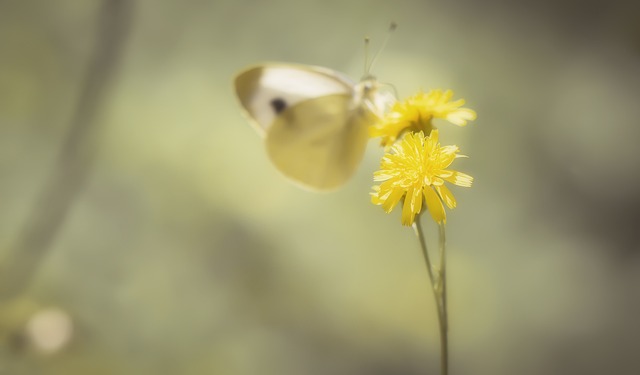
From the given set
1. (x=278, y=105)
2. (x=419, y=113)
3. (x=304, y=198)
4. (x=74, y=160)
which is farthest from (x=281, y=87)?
(x=74, y=160)

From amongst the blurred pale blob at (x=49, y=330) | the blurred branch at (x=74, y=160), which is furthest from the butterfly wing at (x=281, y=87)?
the blurred pale blob at (x=49, y=330)

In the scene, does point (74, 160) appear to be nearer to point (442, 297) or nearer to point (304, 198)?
point (304, 198)

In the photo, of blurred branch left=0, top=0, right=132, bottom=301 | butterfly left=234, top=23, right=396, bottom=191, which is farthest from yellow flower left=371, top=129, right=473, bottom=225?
blurred branch left=0, top=0, right=132, bottom=301

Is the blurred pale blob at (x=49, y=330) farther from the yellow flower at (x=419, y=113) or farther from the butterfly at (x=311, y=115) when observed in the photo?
the yellow flower at (x=419, y=113)

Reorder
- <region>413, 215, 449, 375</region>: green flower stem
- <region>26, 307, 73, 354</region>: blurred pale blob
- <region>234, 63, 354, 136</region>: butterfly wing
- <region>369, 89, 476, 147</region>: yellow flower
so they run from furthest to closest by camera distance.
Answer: <region>26, 307, 73, 354</region>: blurred pale blob < <region>234, 63, 354, 136</region>: butterfly wing < <region>369, 89, 476, 147</region>: yellow flower < <region>413, 215, 449, 375</region>: green flower stem

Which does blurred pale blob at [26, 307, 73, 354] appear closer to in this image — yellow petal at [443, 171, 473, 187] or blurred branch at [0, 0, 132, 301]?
blurred branch at [0, 0, 132, 301]

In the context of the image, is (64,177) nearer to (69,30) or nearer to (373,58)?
(69,30)
